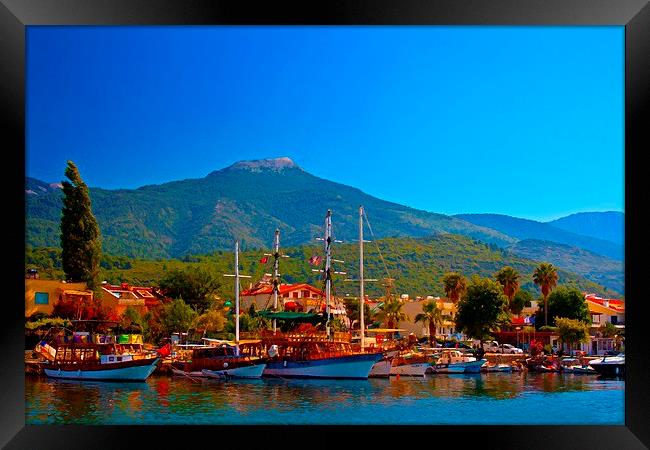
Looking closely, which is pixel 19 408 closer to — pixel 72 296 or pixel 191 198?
pixel 72 296

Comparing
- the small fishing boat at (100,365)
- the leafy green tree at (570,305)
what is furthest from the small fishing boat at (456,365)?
the small fishing boat at (100,365)

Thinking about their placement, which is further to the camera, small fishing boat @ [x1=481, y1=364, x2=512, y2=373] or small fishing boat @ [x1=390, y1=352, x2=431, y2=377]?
small fishing boat @ [x1=481, y1=364, x2=512, y2=373]

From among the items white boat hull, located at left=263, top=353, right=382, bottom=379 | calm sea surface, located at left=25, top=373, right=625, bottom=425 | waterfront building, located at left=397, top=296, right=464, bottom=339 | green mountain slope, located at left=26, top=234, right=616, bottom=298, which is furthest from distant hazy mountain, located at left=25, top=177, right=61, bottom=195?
white boat hull, located at left=263, top=353, right=382, bottom=379

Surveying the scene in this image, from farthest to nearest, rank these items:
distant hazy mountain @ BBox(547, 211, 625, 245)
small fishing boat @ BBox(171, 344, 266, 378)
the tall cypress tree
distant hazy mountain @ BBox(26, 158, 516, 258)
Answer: distant hazy mountain @ BBox(547, 211, 625, 245) → distant hazy mountain @ BBox(26, 158, 516, 258) → the tall cypress tree → small fishing boat @ BBox(171, 344, 266, 378)

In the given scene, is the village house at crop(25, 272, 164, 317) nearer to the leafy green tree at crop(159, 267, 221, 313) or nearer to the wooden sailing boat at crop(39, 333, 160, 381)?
the wooden sailing boat at crop(39, 333, 160, 381)

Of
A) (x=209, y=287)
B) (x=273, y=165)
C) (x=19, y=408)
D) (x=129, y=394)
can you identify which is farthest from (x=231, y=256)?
(x=19, y=408)

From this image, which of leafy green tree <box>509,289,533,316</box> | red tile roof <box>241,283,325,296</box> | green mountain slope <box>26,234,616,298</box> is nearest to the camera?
leafy green tree <box>509,289,533,316</box>
